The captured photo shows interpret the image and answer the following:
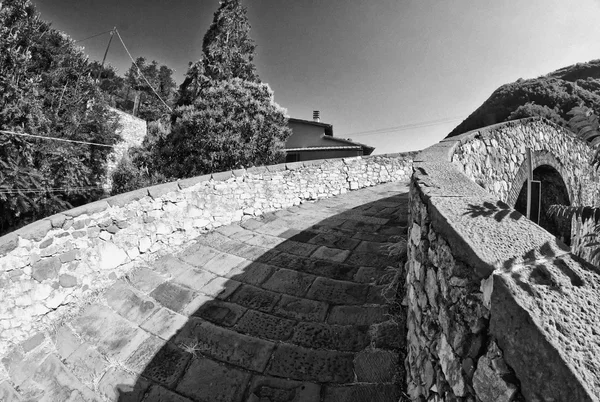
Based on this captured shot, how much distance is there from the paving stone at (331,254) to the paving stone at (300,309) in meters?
0.80

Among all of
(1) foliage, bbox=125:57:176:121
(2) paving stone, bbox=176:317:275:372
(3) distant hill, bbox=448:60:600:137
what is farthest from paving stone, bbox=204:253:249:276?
(1) foliage, bbox=125:57:176:121

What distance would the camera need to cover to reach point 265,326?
2.61 metres

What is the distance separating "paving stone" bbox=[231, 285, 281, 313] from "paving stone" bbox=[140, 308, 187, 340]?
54cm

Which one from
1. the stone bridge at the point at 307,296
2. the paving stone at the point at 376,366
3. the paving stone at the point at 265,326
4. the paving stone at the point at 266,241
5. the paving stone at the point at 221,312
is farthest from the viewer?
the paving stone at the point at 266,241

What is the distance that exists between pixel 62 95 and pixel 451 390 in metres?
15.2

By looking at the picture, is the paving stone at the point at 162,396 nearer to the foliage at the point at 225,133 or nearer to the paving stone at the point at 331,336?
the paving stone at the point at 331,336

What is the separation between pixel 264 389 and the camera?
2.05 metres

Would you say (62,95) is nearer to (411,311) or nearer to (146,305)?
(146,305)

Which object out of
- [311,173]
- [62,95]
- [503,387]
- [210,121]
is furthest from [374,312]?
[62,95]

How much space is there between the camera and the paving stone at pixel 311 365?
2.05 m

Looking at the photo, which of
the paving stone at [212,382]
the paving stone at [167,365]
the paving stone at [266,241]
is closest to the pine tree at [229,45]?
the paving stone at [266,241]

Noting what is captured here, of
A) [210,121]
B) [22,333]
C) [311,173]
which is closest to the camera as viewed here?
[22,333]

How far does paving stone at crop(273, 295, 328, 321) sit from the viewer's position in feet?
8.65

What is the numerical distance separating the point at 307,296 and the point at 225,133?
315 inches
